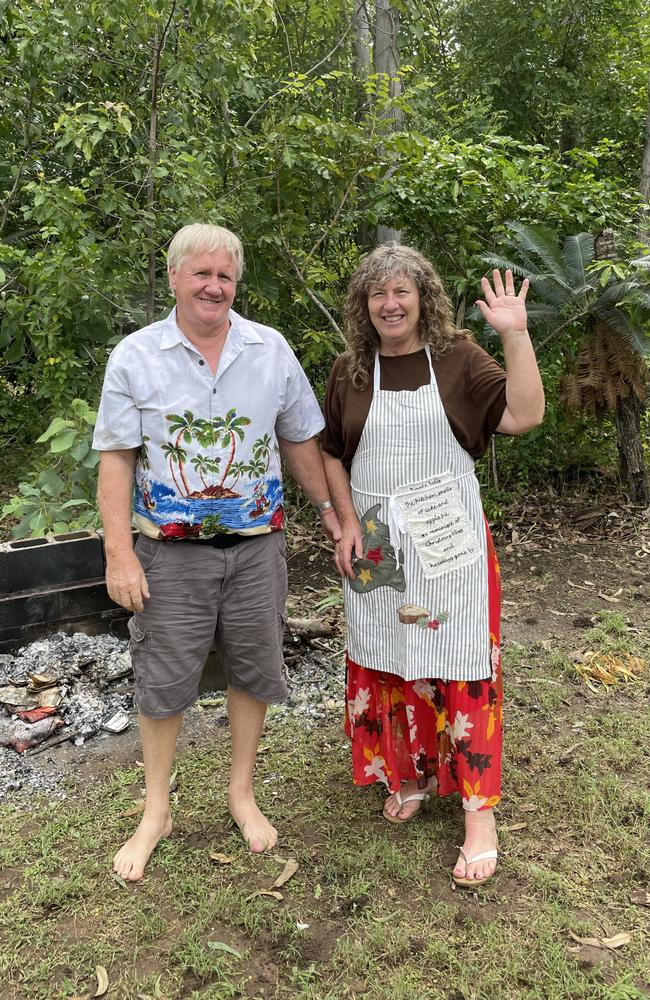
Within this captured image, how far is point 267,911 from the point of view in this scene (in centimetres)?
234

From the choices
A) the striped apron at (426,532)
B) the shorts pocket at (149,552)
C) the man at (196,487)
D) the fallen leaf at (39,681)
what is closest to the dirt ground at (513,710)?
the fallen leaf at (39,681)

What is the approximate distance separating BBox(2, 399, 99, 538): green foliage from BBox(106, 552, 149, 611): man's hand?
5.43 ft

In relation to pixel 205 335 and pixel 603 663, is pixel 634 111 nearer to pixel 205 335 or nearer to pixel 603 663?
pixel 603 663

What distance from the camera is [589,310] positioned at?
17.1 feet

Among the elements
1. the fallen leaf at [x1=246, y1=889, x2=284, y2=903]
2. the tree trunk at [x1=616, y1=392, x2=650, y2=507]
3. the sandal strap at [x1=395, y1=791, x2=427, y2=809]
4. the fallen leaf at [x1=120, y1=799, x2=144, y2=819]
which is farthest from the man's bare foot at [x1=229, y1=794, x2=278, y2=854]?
the tree trunk at [x1=616, y1=392, x2=650, y2=507]

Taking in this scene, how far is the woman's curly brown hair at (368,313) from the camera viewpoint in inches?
92.7

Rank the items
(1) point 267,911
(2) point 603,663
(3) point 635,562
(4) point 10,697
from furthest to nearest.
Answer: (3) point 635,562
(2) point 603,663
(4) point 10,697
(1) point 267,911

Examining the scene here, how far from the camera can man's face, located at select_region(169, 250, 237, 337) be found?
2.18m

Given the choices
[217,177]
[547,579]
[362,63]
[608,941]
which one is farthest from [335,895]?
[362,63]

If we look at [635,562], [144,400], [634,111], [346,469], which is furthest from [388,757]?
[634,111]

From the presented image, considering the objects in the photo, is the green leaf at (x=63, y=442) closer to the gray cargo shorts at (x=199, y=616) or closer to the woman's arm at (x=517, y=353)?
the gray cargo shorts at (x=199, y=616)

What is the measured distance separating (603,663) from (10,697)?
9.06 feet

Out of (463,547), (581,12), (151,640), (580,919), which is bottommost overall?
(580,919)

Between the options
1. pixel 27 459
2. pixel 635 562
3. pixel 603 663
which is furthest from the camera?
pixel 27 459
